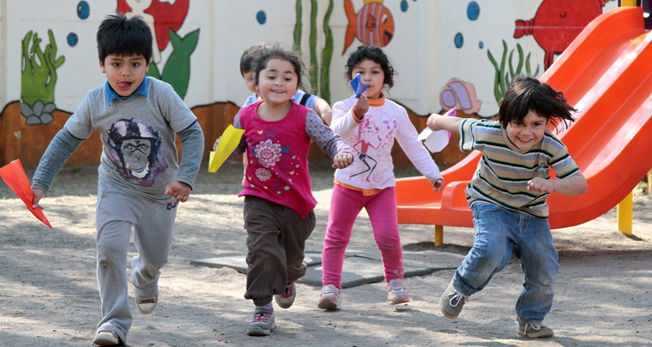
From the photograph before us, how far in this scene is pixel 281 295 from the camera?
3963mm

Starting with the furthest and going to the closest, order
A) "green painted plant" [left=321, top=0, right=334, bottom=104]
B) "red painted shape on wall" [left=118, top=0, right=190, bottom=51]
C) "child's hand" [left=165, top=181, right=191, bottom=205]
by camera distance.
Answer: "green painted plant" [left=321, top=0, right=334, bottom=104] → "red painted shape on wall" [left=118, top=0, right=190, bottom=51] → "child's hand" [left=165, top=181, right=191, bottom=205]

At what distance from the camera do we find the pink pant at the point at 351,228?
4.29m

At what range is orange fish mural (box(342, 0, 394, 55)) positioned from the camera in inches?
452

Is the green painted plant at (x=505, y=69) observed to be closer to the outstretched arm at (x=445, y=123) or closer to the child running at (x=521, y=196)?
the outstretched arm at (x=445, y=123)

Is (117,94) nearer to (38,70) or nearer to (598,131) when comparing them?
(598,131)

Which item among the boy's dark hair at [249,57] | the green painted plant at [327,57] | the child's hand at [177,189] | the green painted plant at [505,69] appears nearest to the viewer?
the child's hand at [177,189]

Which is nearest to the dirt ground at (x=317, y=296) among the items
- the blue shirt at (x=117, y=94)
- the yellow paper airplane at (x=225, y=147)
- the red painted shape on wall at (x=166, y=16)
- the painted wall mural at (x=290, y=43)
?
the yellow paper airplane at (x=225, y=147)

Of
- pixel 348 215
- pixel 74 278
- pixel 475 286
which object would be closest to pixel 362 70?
pixel 348 215

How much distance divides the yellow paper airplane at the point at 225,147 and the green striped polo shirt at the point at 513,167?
1092 millimetres

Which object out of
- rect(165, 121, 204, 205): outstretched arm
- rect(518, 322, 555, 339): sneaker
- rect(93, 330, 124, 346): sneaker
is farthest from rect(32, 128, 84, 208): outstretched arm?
rect(518, 322, 555, 339): sneaker

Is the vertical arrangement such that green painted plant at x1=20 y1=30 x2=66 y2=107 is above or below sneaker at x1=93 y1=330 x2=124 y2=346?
above

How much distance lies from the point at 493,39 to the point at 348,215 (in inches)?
282

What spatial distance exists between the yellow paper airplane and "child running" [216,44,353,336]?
5.7 inches

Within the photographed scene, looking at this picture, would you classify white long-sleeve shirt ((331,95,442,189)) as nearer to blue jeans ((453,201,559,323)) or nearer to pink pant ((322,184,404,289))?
pink pant ((322,184,404,289))
